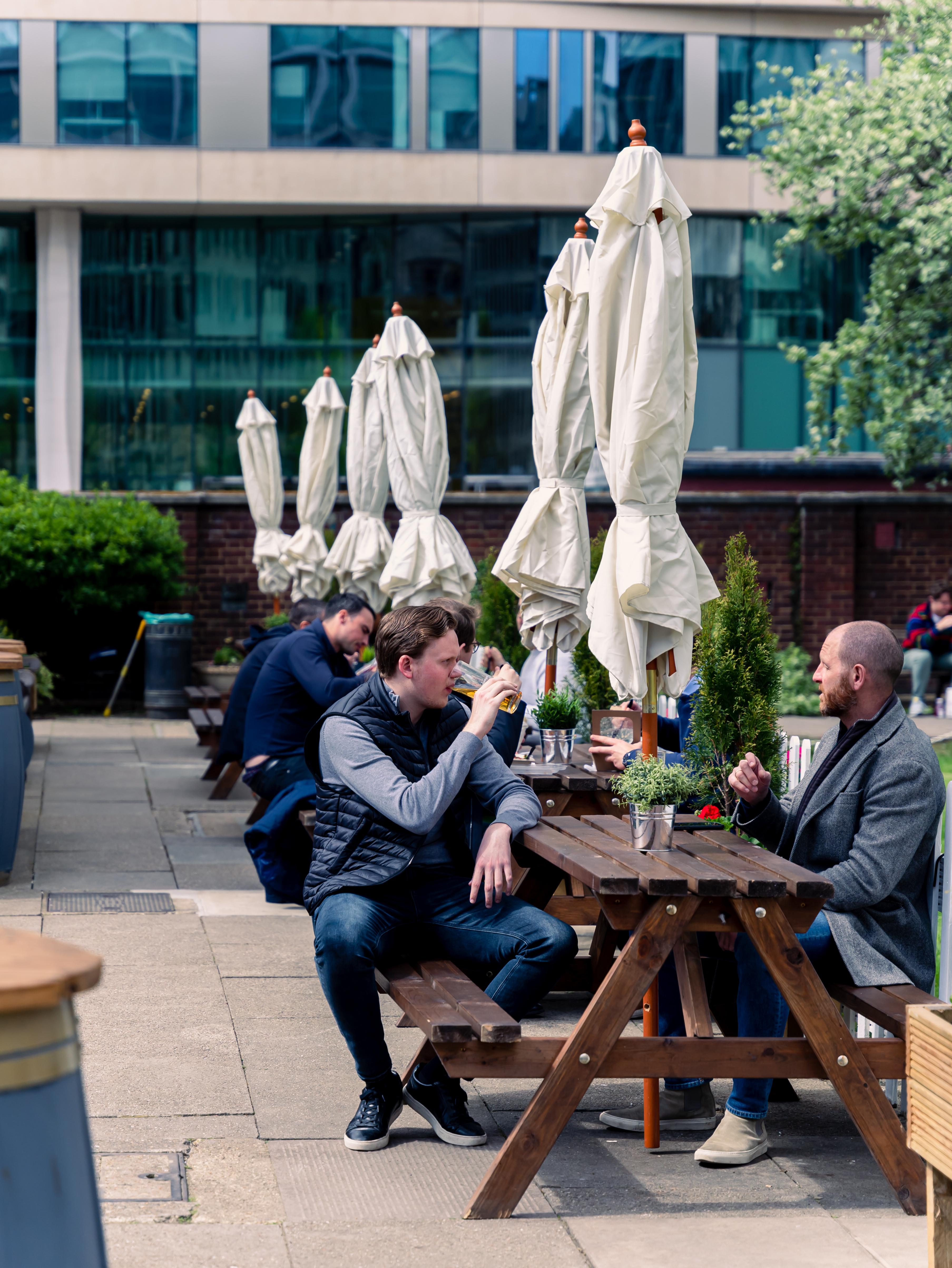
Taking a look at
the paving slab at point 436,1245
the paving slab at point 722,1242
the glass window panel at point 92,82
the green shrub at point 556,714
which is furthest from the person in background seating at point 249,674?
the glass window panel at point 92,82

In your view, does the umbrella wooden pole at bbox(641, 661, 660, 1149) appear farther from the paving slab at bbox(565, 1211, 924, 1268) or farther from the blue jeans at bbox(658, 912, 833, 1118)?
the paving slab at bbox(565, 1211, 924, 1268)

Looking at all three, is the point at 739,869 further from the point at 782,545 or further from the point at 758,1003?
A: the point at 782,545

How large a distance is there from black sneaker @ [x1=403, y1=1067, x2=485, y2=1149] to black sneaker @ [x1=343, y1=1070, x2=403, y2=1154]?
9 cm

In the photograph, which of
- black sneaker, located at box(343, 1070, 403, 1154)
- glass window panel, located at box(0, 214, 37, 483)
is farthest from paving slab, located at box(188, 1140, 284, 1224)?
glass window panel, located at box(0, 214, 37, 483)

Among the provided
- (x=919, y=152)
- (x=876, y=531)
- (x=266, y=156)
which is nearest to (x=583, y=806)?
(x=919, y=152)

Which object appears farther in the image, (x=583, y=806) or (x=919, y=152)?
(x=919, y=152)

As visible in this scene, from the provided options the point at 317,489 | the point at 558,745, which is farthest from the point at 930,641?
the point at 558,745

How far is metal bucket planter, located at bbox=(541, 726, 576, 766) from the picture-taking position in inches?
256

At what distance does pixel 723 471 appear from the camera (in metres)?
24.1

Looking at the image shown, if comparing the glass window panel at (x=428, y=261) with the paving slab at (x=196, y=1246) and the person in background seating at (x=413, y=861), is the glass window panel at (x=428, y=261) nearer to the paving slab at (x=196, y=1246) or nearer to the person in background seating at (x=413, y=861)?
the person in background seating at (x=413, y=861)

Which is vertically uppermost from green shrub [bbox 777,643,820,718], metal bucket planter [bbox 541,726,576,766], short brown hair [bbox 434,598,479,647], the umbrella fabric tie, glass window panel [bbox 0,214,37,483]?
glass window panel [bbox 0,214,37,483]

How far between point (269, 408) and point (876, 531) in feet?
33.7

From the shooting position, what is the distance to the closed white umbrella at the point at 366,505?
12.8 meters

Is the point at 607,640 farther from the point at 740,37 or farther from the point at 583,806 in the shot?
the point at 740,37
